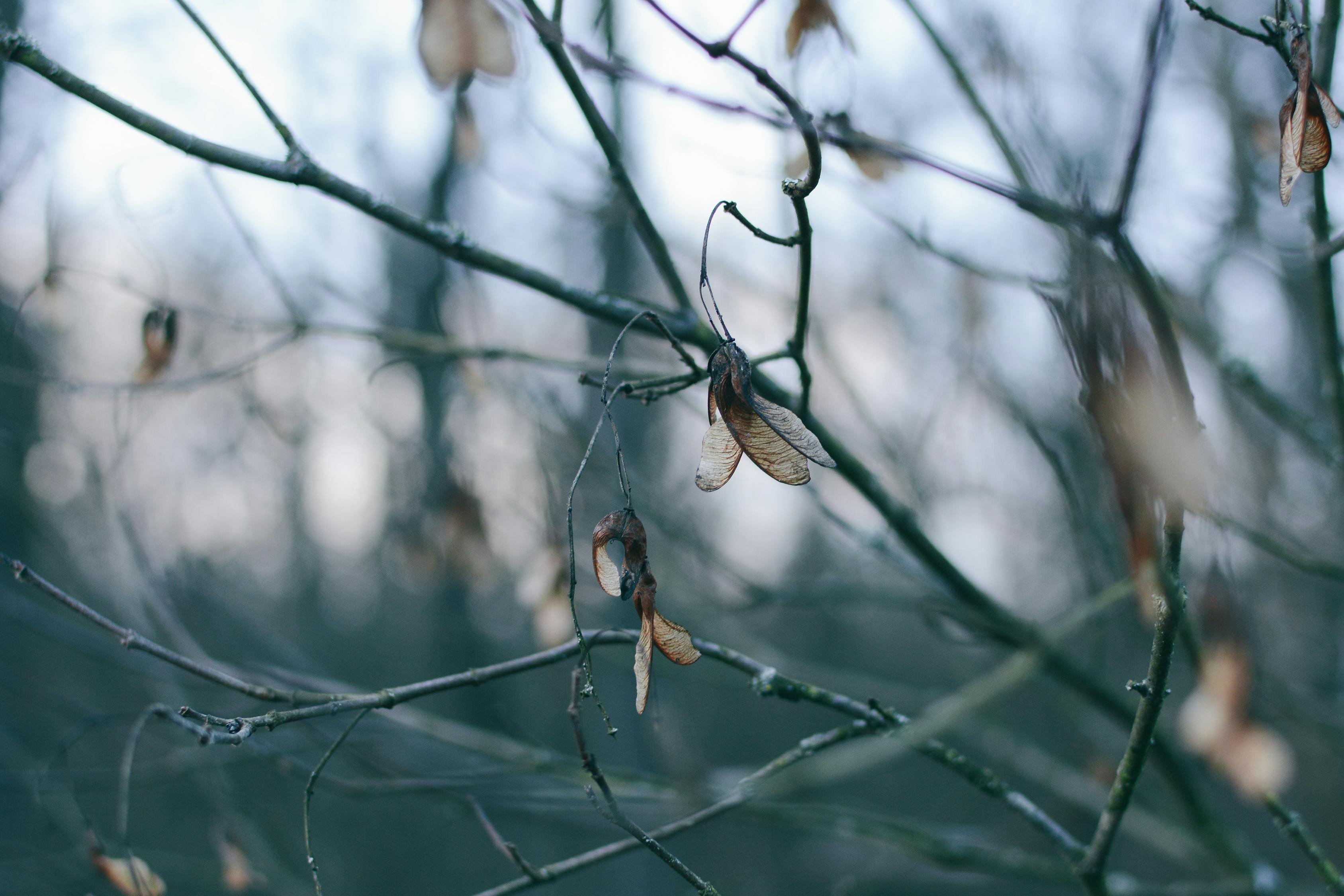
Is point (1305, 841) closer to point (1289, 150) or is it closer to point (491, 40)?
point (1289, 150)

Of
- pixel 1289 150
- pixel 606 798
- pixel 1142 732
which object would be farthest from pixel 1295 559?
pixel 606 798

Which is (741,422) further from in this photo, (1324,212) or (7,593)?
(7,593)

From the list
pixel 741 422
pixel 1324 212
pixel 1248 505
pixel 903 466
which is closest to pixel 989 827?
pixel 1248 505

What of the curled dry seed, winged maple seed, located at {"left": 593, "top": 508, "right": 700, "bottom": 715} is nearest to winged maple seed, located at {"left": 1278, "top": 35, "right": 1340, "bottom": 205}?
winged maple seed, located at {"left": 593, "top": 508, "right": 700, "bottom": 715}

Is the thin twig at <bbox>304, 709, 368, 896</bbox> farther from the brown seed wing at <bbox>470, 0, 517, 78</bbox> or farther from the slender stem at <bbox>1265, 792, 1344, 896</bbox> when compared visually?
the slender stem at <bbox>1265, 792, 1344, 896</bbox>

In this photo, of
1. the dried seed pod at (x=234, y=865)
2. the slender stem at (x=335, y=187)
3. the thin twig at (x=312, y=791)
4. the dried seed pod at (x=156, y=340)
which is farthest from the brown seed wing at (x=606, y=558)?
the dried seed pod at (x=234, y=865)

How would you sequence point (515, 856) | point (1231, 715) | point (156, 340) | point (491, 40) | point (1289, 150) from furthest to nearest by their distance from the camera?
point (1231, 715) → point (156, 340) → point (491, 40) → point (515, 856) → point (1289, 150)
